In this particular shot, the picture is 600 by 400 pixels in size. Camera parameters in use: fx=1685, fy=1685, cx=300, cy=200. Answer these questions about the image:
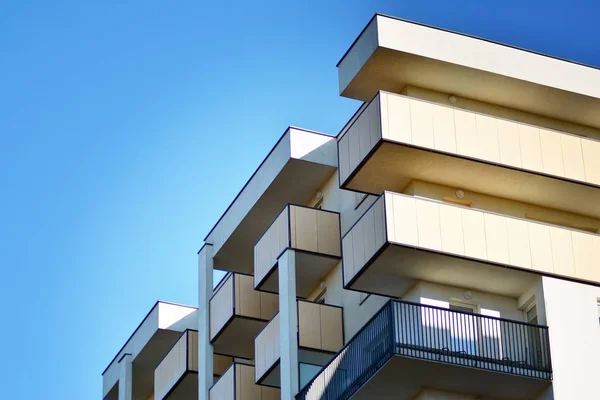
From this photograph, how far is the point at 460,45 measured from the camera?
148 ft

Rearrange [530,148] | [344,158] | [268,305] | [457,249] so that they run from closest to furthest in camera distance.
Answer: [457,249] < [530,148] < [344,158] < [268,305]

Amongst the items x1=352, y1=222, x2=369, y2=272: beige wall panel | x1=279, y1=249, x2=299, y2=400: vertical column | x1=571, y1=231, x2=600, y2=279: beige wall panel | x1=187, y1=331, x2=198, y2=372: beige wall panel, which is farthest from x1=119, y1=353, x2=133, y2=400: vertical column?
x1=571, y1=231, x2=600, y2=279: beige wall panel

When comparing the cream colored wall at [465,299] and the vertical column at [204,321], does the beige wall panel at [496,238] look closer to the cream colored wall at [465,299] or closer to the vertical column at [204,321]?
the cream colored wall at [465,299]

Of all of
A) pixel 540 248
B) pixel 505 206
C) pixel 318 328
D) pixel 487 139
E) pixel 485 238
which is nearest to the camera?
pixel 485 238

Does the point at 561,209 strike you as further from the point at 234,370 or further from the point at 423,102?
the point at 234,370

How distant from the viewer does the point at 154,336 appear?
58.9 meters

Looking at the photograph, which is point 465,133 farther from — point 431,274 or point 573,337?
point 573,337

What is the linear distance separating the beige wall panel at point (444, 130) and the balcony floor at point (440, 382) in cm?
601

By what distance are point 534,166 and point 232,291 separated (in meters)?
11.9

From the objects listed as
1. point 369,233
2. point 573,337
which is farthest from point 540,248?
point 369,233

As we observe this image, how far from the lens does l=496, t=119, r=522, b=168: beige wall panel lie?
43.9 meters

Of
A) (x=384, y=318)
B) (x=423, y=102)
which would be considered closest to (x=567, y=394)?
(x=384, y=318)

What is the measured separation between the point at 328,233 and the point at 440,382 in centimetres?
877

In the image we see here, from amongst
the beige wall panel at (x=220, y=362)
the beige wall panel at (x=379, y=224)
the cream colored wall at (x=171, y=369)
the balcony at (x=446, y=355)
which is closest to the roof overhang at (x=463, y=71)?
the beige wall panel at (x=379, y=224)
